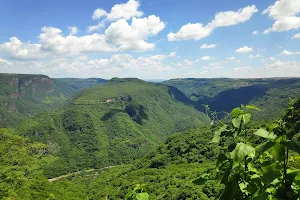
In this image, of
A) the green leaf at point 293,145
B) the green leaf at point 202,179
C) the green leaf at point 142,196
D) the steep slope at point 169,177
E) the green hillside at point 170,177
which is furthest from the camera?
the steep slope at point 169,177

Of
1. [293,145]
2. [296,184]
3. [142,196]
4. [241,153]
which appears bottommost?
[142,196]

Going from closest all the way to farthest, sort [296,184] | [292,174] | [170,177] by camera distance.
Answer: [292,174]
[296,184]
[170,177]

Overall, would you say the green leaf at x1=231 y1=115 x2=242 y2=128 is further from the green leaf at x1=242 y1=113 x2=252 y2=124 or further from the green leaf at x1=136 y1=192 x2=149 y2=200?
the green leaf at x1=136 y1=192 x2=149 y2=200

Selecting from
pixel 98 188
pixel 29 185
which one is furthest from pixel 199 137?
pixel 29 185

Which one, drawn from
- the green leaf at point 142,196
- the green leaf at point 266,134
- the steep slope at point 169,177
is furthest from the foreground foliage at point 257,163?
the steep slope at point 169,177

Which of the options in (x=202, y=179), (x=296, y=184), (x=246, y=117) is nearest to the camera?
(x=296, y=184)

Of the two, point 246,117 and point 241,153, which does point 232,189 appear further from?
point 246,117

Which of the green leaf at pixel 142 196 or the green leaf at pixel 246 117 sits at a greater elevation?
the green leaf at pixel 246 117

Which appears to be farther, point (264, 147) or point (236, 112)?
point (236, 112)

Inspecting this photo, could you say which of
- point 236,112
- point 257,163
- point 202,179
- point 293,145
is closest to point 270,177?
point 293,145

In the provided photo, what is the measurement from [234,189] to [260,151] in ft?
1.67

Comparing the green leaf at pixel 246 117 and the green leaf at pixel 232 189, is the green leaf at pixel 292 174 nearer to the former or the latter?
the green leaf at pixel 232 189

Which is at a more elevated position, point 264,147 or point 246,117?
point 246,117

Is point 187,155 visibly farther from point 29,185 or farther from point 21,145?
point 21,145
